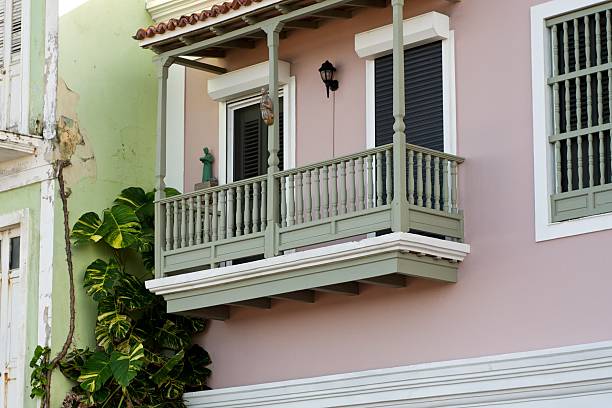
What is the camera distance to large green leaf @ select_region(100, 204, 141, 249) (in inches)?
610

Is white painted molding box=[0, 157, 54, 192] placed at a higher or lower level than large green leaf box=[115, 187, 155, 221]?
higher

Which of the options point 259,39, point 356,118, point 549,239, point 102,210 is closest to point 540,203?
point 549,239

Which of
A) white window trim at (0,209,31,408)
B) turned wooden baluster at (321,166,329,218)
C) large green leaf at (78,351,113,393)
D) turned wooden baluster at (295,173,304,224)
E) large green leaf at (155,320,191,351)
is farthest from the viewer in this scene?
white window trim at (0,209,31,408)

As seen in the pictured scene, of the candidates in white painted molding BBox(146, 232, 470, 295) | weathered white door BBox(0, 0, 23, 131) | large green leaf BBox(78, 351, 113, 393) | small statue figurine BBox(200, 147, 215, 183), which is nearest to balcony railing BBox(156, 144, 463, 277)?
white painted molding BBox(146, 232, 470, 295)

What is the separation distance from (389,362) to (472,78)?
2.78 m

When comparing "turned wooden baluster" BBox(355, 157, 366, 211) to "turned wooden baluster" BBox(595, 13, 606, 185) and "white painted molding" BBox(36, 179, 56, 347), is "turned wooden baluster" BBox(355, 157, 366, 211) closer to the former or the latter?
"turned wooden baluster" BBox(595, 13, 606, 185)

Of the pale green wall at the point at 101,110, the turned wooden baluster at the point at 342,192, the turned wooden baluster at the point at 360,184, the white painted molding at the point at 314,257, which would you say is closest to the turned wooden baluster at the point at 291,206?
the white painted molding at the point at 314,257

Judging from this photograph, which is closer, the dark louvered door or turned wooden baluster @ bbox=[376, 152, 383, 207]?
turned wooden baluster @ bbox=[376, 152, 383, 207]

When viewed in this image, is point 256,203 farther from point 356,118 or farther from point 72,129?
point 72,129

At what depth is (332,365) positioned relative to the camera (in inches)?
565

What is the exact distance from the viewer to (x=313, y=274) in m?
13.7

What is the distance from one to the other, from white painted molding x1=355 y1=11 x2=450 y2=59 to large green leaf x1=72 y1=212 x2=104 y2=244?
3378 millimetres

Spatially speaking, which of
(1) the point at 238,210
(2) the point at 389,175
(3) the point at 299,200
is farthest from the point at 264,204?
(2) the point at 389,175

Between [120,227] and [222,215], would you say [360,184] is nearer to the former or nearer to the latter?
[222,215]
